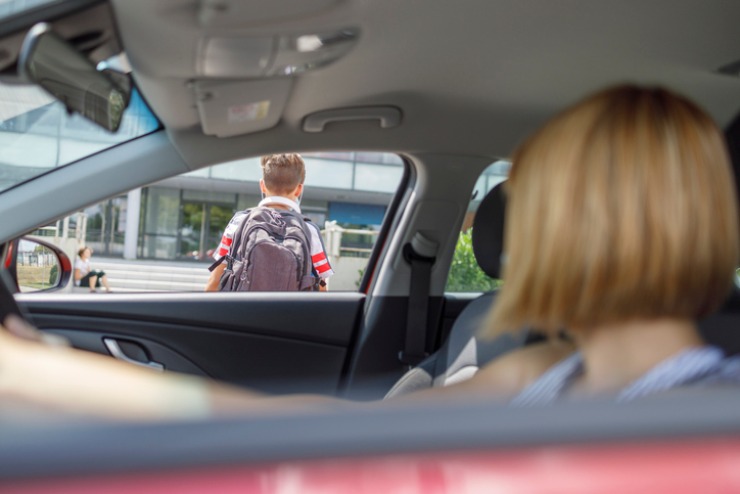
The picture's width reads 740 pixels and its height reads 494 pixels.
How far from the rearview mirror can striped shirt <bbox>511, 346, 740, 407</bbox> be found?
1108 millimetres

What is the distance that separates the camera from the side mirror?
2365mm

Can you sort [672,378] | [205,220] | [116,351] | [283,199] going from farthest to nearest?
[205,220], [283,199], [116,351], [672,378]

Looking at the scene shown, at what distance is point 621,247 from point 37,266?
214cm

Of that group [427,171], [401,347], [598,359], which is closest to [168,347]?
[401,347]

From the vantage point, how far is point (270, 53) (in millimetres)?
2156

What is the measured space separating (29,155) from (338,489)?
191cm

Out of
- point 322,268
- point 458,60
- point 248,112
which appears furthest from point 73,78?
point 322,268

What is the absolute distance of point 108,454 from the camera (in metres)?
0.69

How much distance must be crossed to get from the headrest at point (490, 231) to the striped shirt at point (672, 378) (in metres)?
1.32

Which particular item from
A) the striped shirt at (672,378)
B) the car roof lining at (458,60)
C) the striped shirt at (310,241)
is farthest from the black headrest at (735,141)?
the striped shirt at (310,241)

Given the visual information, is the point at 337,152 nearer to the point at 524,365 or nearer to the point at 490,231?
the point at 490,231

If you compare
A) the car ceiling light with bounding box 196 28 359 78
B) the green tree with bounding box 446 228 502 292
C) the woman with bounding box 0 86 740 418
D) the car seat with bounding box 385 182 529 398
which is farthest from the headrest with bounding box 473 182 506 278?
the woman with bounding box 0 86 740 418

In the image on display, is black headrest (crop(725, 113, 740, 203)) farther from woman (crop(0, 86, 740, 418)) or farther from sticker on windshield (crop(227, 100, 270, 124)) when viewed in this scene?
sticker on windshield (crop(227, 100, 270, 124))

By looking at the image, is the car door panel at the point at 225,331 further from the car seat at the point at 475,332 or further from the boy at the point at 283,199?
the car seat at the point at 475,332
